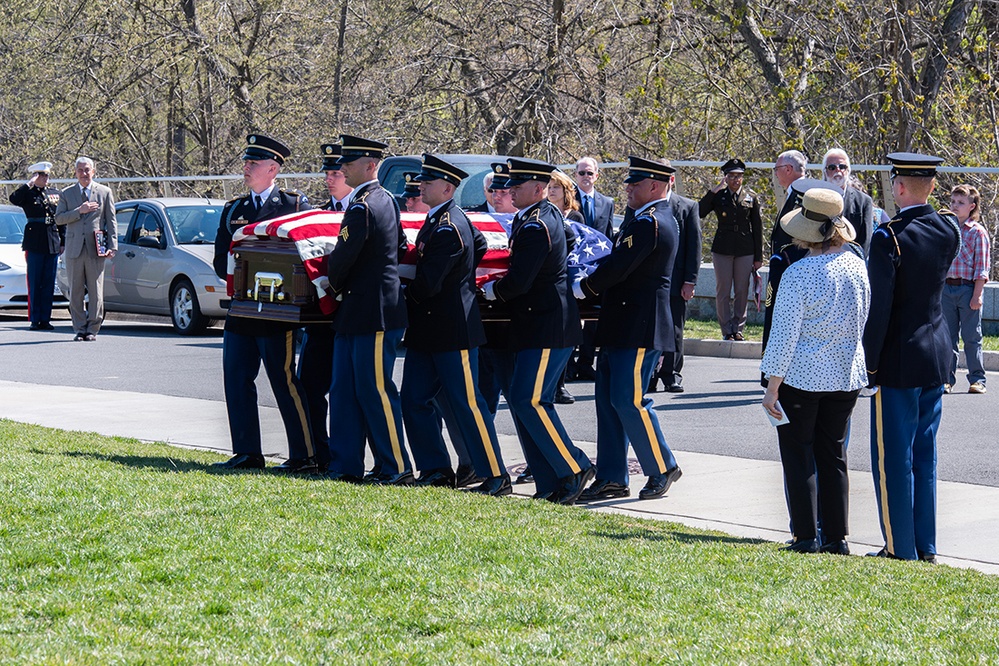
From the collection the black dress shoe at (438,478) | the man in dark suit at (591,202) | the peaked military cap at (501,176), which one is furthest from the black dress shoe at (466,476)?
the man in dark suit at (591,202)

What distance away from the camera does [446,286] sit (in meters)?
8.15

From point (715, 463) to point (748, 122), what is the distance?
14.4 meters

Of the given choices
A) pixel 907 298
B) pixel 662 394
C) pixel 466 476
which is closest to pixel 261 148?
pixel 466 476

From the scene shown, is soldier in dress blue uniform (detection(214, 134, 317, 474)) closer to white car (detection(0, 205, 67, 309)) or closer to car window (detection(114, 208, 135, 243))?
car window (detection(114, 208, 135, 243))

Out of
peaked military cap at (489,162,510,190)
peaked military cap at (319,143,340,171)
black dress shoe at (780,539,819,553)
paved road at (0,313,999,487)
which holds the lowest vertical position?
paved road at (0,313,999,487)

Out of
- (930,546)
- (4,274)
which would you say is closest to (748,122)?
(4,274)

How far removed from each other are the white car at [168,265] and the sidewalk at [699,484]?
580cm

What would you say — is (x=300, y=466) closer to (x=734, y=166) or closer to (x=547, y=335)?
(x=547, y=335)

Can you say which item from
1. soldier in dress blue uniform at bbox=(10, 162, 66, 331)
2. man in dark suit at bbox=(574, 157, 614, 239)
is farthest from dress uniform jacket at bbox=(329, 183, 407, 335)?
soldier in dress blue uniform at bbox=(10, 162, 66, 331)

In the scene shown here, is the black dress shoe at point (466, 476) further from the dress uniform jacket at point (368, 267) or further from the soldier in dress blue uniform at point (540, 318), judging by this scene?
the dress uniform jacket at point (368, 267)

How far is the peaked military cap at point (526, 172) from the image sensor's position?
26.3ft

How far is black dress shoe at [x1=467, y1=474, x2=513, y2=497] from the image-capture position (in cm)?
829

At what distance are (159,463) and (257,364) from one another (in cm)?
84

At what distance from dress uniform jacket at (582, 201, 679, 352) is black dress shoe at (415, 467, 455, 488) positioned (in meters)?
1.15
